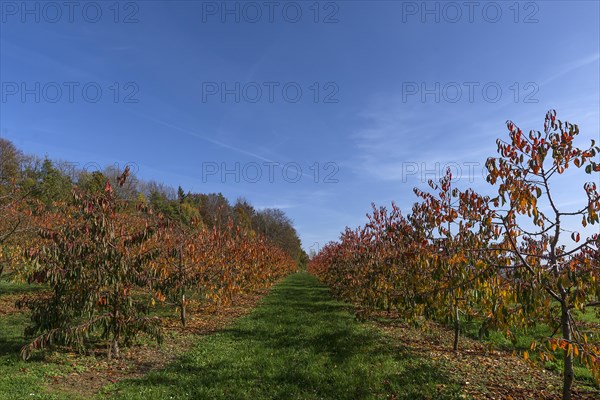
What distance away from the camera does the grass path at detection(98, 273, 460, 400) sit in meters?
6.31

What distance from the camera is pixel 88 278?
291 inches

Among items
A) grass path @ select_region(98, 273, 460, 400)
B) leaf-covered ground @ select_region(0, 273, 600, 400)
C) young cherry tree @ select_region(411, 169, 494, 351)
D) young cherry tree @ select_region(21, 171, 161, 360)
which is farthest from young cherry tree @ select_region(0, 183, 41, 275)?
young cherry tree @ select_region(411, 169, 494, 351)

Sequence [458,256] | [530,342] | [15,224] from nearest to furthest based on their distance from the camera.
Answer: [458,256]
[530,342]
[15,224]

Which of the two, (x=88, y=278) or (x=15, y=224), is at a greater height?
(x=15, y=224)

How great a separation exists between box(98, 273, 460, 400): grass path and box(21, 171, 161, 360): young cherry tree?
1.43 metres

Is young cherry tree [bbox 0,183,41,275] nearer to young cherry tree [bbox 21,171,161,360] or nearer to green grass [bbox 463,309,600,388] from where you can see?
young cherry tree [bbox 21,171,161,360]

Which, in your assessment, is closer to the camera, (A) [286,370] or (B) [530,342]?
(A) [286,370]

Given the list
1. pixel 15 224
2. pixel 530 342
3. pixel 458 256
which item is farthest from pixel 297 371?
pixel 15 224

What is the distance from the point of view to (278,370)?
7547 mm

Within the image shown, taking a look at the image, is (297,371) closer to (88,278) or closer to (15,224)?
(88,278)

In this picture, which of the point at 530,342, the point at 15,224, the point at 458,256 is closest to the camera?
the point at 458,256

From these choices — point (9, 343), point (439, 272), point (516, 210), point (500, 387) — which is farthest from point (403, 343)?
point (9, 343)

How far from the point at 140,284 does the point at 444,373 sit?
679 centimetres

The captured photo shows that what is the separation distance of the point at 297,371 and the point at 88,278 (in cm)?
465
